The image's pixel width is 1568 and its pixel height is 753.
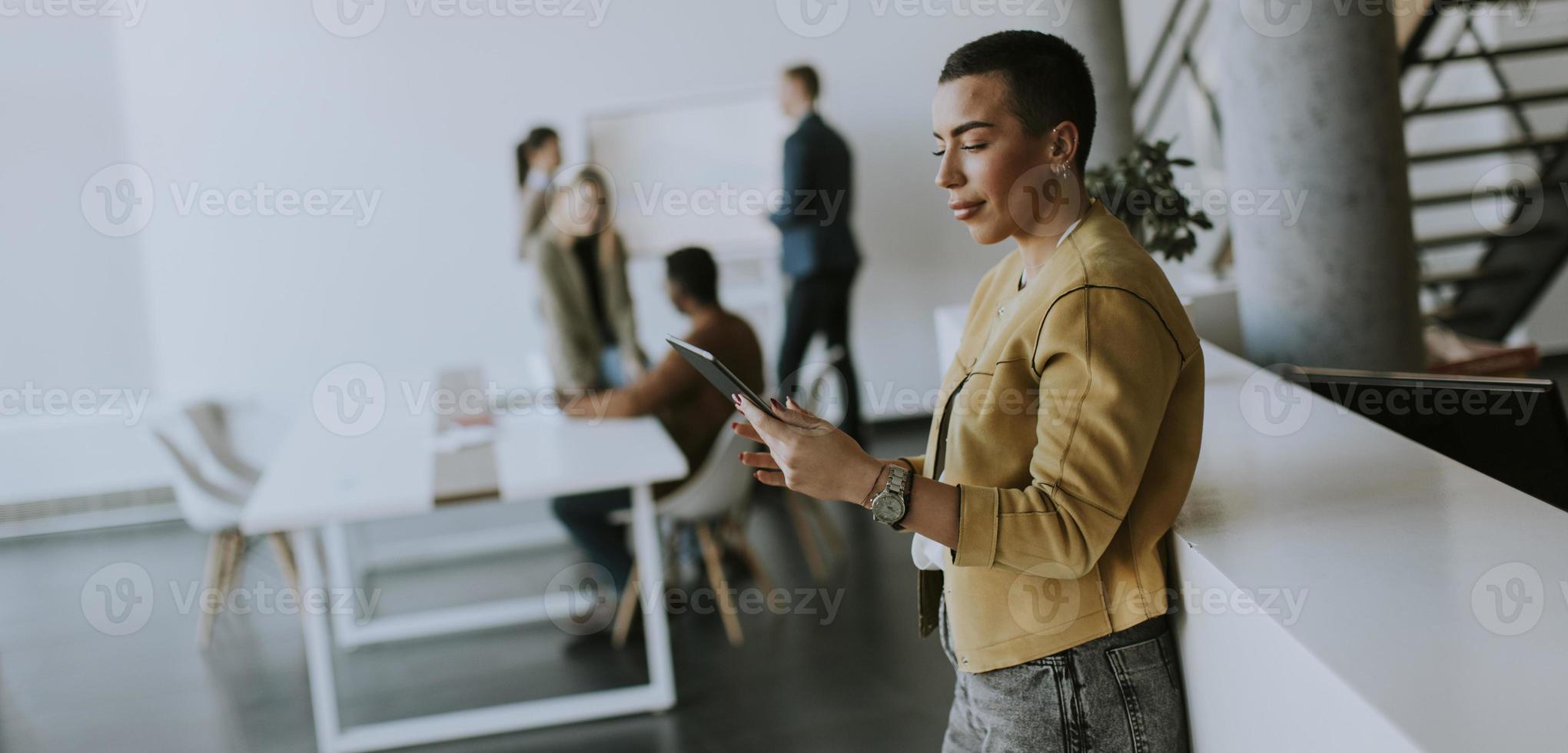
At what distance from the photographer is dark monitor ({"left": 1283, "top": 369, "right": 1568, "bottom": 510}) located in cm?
152

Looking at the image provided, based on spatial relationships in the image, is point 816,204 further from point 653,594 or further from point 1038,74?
point 1038,74

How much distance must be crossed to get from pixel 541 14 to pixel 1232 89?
3.96m

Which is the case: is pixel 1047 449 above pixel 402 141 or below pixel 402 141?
below

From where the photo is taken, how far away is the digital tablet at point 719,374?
132 cm

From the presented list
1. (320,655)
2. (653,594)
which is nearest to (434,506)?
(320,655)

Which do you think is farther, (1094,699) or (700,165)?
(700,165)

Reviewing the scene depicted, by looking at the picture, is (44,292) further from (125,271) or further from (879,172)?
(879,172)

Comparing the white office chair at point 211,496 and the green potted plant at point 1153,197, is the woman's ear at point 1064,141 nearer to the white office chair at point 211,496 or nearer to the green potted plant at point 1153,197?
the green potted plant at point 1153,197

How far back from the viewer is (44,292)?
5.83 m

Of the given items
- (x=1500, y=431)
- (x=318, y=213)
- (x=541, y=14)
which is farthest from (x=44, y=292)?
(x=1500, y=431)

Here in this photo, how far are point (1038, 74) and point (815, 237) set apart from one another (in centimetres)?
412

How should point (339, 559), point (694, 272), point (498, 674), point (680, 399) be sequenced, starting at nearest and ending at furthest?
point (498, 674) → point (694, 272) → point (680, 399) → point (339, 559)

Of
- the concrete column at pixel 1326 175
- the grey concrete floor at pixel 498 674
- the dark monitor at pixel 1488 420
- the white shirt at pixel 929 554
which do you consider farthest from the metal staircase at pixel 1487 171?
the white shirt at pixel 929 554

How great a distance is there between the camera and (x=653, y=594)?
328 centimetres
